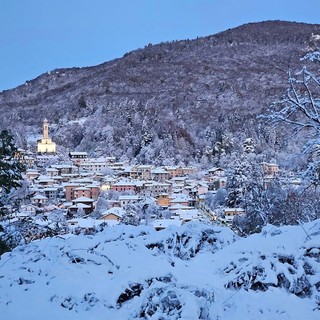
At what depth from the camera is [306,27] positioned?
154m

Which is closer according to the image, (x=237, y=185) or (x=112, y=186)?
(x=237, y=185)

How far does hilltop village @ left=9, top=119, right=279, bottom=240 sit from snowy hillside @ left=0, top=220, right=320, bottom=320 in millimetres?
19846

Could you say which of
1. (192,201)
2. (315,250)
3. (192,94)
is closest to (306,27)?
(192,94)

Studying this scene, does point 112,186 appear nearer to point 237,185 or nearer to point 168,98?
point 237,185

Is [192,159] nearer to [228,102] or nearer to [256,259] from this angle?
[228,102]

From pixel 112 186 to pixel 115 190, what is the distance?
126 centimetres

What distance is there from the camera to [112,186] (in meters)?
47.4

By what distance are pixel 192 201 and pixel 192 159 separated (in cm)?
2760

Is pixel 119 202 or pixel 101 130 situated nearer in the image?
pixel 119 202

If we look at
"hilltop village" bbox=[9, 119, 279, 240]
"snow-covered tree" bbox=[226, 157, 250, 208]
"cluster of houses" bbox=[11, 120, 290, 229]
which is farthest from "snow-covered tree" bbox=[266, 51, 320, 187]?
"snow-covered tree" bbox=[226, 157, 250, 208]

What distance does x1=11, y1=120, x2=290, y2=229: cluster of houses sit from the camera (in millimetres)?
35072

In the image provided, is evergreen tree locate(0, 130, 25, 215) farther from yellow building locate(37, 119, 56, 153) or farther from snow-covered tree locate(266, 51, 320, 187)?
yellow building locate(37, 119, 56, 153)

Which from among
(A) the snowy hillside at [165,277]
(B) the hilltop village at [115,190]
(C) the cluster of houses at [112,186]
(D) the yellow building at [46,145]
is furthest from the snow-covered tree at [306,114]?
(D) the yellow building at [46,145]

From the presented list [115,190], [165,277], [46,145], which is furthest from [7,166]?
[46,145]
